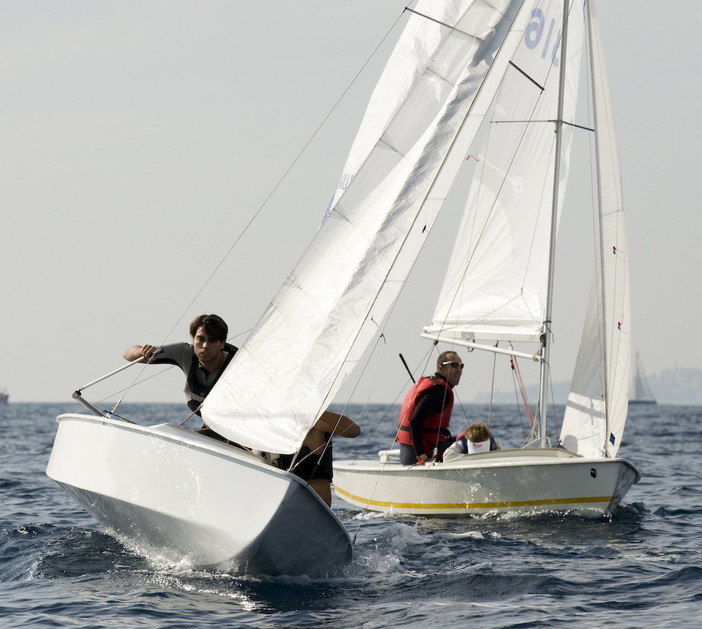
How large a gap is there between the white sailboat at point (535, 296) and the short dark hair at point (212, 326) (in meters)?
3.96

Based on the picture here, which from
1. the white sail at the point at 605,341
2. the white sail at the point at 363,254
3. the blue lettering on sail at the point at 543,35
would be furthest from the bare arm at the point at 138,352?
the blue lettering on sail at the point at 543,35

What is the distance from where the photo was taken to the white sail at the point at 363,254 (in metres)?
7.27

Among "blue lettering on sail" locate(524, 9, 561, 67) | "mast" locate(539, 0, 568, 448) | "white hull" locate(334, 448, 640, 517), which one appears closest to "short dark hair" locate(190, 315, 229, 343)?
"white hull" locate(334, 448, 640, 517)

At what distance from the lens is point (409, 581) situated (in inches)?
294

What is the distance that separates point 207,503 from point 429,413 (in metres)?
5.04

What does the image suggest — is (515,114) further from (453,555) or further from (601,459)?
(453,555)

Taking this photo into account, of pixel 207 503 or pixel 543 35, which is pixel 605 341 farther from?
pixel 207 503

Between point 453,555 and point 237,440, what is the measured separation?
7.41ft

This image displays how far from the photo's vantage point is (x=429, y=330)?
535 inches

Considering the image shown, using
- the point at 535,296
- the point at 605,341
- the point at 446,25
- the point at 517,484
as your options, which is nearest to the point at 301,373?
the point at 446,25

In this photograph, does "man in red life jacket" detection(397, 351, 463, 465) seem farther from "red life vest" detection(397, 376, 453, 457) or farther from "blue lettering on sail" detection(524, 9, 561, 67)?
"blue lettering on sail" detection(524, 9, 561, 67)

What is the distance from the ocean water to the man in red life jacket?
2.77 feet

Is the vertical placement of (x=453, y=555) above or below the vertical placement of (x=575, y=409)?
below

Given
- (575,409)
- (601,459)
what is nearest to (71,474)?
(601,459)
